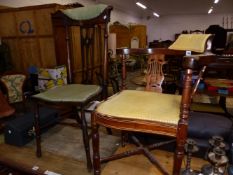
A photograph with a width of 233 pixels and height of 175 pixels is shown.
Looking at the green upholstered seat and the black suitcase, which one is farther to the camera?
the green upholstered seat

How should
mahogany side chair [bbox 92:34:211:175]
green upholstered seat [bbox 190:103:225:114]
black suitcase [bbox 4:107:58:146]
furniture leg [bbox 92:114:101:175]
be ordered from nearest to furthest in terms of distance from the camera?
mahogany side chair [bbox 92:34:211:175] < furniture leg [bbox 92:114:101:175] < black suitcase [bbox 4:107:58:146] < green upholstered seat [bbox 190:103:225:114]

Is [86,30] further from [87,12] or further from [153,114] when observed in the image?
[153,114]

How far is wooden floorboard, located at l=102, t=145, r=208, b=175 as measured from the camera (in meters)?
1.40

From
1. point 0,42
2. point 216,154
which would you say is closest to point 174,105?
point 216,154

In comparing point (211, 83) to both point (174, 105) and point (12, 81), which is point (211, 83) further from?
point (12, 81)

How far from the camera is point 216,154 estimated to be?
107 cm

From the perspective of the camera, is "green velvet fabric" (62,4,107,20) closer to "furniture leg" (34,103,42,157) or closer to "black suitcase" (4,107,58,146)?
"furniture leg" (34,103,42,157)

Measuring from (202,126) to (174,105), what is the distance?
590mm

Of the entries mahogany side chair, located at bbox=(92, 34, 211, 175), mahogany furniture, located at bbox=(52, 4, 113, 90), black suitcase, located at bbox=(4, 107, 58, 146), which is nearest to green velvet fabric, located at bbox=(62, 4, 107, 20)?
mahogany furniture, located at bbox=(52, 4, 113, 90)

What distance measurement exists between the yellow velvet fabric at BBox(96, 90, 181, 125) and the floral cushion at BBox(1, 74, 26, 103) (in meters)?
1.80

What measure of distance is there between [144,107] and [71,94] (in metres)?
0.56

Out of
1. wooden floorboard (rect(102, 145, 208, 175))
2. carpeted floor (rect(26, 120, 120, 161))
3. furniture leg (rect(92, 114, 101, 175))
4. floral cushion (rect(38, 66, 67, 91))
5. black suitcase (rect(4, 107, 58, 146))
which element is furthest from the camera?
floral cushion (rect(38, 66, 67, 91))

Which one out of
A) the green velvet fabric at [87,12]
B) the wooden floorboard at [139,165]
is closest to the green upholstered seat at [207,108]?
the wooden floorboard at [139,165]

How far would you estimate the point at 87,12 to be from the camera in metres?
1.52
